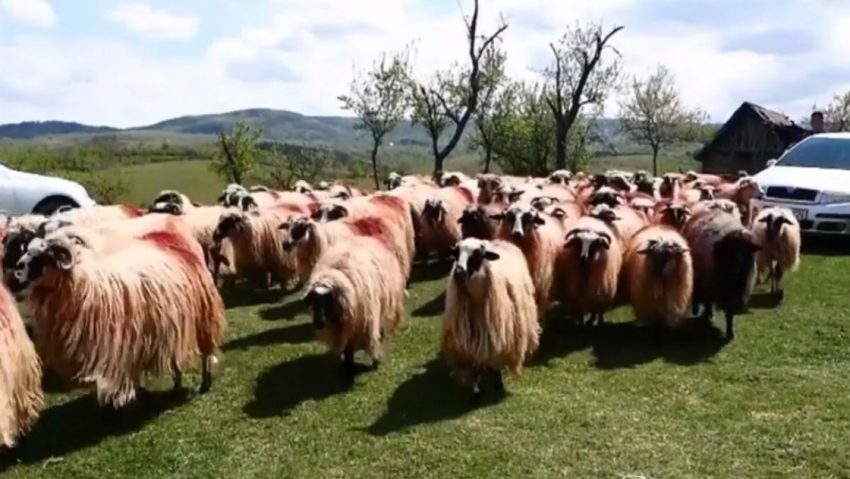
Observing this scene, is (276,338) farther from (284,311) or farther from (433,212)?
(433,212)

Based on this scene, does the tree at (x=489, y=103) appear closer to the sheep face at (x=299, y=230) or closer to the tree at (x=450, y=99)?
the tree at (x=450, y=99)

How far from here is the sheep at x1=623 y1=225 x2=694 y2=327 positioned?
9.52 metres

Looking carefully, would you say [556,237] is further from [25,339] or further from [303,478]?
[25,339]

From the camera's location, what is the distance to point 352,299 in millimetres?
8312

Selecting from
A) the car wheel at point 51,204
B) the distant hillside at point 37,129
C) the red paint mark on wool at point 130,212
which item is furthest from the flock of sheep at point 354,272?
the distant hillside at point 37,129

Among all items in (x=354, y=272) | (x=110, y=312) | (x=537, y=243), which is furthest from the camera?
(x=537, y=243)

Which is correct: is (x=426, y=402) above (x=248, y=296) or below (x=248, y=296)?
below

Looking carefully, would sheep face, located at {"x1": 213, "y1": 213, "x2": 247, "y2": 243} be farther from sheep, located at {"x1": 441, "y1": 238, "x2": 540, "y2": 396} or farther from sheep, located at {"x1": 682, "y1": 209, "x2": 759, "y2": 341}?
sheep, located at {"x1": 682, "y1": 209, "x2": 759, "y2": 341}

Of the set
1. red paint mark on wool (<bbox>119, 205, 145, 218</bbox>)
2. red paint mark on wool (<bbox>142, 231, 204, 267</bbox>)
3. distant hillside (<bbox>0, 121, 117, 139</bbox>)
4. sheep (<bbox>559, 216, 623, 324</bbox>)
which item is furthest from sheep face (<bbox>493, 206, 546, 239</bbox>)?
distant hillside (<bbox>0, 121, 117, 139</bbox>)

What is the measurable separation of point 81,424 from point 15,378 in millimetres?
1208

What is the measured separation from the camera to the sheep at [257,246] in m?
12.4

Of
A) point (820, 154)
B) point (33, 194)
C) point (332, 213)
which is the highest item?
point (820, 154)

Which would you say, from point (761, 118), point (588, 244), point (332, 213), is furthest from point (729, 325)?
point (761, 118)

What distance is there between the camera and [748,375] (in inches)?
329
